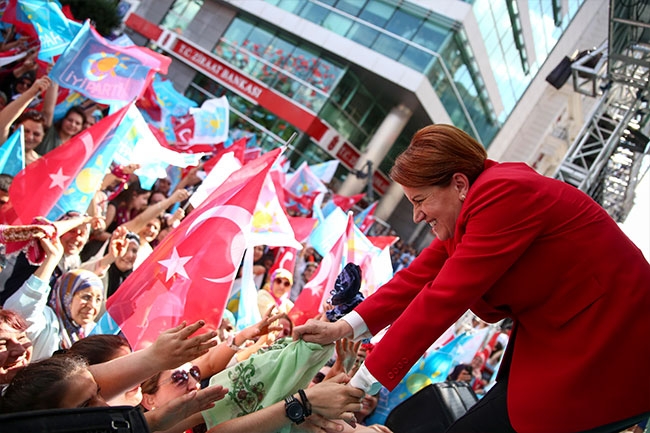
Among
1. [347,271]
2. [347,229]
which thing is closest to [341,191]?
[347,229]

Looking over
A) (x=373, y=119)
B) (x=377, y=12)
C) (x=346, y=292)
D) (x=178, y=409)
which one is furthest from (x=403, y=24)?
(x=178, y=409)

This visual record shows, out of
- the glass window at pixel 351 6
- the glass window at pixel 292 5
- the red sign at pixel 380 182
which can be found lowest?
the red sign at pixel 380 182

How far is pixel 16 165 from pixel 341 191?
22.0 m

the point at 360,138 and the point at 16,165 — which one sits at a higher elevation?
the point at 360,138

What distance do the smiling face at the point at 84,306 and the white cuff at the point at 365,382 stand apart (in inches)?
85.8

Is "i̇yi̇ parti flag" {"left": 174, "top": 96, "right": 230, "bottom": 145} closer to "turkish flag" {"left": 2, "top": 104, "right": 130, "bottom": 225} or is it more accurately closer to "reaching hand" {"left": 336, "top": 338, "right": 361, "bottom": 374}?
"turkish flag" {"left": 2, "top": 104, "right": 130, "bottom": 225}

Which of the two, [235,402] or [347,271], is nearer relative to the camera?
[235,402]

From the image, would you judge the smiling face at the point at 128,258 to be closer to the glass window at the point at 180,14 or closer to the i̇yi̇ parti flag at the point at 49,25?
the i̇yi̇ parti flag at the point at 49,25

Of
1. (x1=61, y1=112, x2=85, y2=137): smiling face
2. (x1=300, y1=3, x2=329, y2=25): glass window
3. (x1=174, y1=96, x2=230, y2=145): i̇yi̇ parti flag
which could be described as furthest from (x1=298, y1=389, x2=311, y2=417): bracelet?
(x1=300, y1=3, x2=329, y2=25): glass window

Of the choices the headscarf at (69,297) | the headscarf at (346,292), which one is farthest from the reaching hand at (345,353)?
the headscarf at (69,297)

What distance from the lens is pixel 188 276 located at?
3467mm

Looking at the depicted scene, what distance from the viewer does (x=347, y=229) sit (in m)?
5.90

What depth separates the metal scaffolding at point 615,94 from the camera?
8305 mm

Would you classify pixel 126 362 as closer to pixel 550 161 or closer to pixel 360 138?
pixel 360 138
